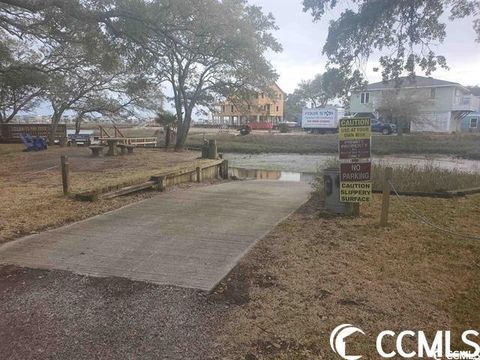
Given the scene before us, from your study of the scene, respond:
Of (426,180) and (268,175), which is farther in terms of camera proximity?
(268,175)

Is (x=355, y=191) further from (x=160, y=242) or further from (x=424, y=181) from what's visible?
(x=424, y=181)

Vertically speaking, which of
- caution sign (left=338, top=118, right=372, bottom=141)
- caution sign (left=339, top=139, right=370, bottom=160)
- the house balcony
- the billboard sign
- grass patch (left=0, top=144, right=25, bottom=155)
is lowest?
grass patch (left=0, top=144, right=25, bottom=155)

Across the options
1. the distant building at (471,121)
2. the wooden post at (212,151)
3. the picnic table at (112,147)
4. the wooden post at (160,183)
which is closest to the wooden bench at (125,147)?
the picnic table at (112,147)

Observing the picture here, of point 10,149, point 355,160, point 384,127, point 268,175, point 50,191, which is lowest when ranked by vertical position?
point 268,175

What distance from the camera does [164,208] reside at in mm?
7945

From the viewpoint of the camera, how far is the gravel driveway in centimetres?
305

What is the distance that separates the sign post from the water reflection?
9106mm

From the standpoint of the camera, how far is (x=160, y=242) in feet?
18.5

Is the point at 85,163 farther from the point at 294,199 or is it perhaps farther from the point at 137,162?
the point at 294,199

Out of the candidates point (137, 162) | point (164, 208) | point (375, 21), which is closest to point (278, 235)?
point (164, 208)

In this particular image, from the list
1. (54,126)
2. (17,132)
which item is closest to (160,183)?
(54,126)

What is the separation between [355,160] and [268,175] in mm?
10777

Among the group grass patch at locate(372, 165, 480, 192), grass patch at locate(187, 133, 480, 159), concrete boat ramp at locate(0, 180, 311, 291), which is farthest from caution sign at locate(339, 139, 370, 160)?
grass patch at locate(187, 133, 480, 159)

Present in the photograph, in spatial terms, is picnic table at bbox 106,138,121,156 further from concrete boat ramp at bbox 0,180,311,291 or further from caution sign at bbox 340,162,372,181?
caution sign at bbox 340,162,372,181
